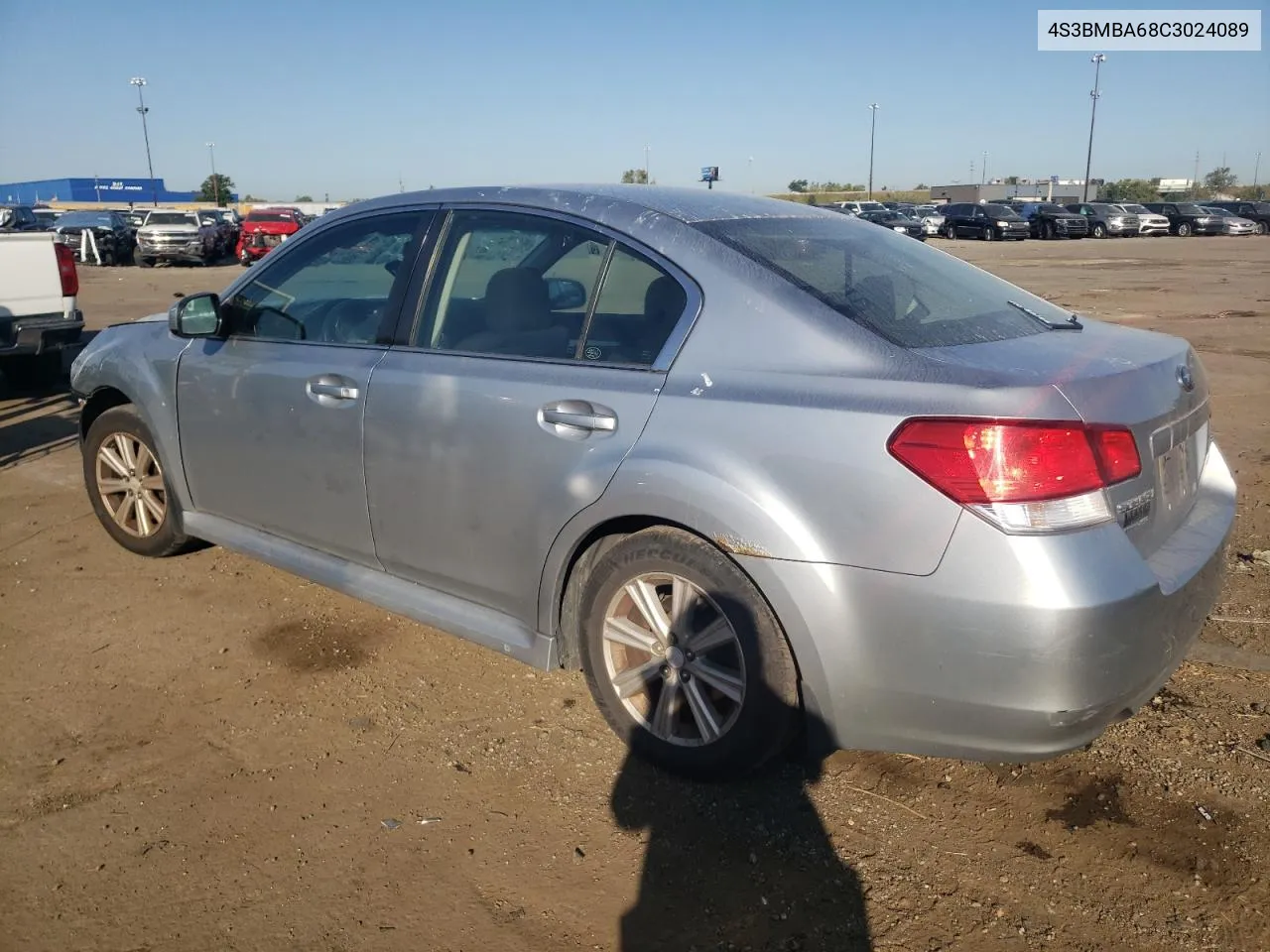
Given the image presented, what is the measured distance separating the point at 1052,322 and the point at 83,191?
10688 centimetres

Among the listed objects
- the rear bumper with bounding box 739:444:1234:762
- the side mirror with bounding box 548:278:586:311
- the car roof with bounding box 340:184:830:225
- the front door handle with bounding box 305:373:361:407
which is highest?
the car roof with bounding box 340:184:830:225

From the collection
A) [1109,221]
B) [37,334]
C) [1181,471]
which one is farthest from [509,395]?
[1109,221]

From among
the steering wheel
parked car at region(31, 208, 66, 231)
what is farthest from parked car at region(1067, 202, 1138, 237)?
the steering wheel

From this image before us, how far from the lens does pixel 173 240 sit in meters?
30.5

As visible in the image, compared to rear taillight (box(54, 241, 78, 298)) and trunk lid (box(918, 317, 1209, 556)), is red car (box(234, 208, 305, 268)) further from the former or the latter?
trunk lid (box(918, 317, 1209, 556))

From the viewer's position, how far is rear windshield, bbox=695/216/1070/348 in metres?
2.85

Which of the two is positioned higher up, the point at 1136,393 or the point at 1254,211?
the point at 1136,393

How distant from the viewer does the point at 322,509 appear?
12.6 ft

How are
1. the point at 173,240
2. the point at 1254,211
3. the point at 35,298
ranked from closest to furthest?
the point at 35,298
the point at 173,240
the point at 1254,211

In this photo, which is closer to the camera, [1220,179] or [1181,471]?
[1181,471]

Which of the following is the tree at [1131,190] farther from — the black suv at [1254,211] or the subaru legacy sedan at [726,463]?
the subaru legacy sedan at [726,463]

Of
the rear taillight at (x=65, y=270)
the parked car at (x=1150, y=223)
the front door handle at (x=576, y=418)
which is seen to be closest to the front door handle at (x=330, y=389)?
the front door handle at (x=576, y=418)

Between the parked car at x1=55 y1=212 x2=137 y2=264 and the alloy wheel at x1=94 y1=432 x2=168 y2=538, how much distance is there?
2970cm

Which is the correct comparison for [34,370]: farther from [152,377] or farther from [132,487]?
[152,377]
